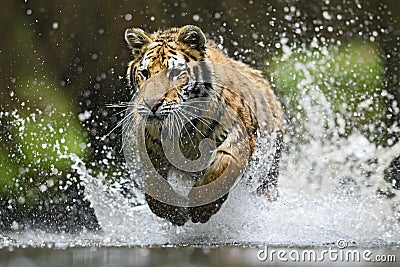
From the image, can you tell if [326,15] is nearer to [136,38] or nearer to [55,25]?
[55,25]

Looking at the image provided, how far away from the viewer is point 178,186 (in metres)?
3.41

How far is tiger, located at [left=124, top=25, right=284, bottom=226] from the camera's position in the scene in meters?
3.25

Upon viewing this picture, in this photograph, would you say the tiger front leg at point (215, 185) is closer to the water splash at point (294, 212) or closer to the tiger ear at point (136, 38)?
the water splash at point (294, 212)

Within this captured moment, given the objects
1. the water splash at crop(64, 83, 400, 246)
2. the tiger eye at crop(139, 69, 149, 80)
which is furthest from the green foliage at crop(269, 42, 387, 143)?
the tiger eye at crop(139, 69, 149, 80)

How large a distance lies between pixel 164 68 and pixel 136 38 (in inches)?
9.5

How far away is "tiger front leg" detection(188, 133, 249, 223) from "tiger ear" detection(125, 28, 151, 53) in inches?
25.7

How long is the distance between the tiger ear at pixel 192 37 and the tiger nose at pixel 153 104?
40 cm

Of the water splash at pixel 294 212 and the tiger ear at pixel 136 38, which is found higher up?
the tiger ear at pixel 136 38

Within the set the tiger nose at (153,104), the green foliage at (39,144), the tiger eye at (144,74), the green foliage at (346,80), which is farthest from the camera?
the green foliage at (346,80)

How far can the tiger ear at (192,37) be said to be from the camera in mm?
3424

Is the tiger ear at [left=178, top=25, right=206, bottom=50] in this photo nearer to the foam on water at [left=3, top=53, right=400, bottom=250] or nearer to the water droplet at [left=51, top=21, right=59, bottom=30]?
the foam on water at [left=3, top=53, right=400, bottom=250]

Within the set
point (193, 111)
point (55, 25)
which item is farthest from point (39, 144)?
point (193, 111)

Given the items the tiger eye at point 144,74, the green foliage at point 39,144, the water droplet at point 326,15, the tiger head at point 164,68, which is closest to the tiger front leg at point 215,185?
the tiger head at point 164,68

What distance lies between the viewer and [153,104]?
318cm
